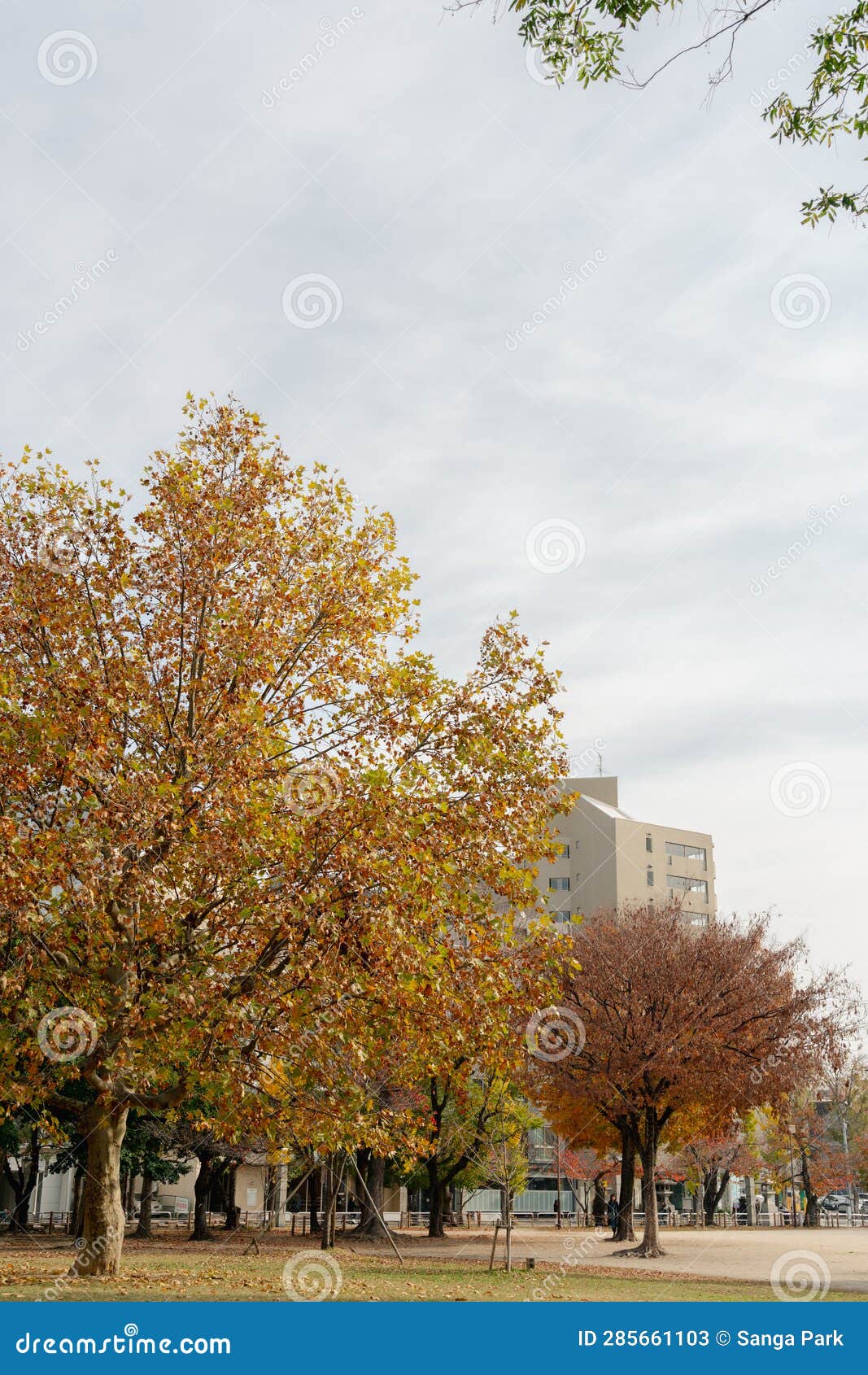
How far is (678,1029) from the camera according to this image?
104 feet

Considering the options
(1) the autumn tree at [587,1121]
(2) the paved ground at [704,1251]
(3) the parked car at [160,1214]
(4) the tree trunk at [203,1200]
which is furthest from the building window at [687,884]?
(4) the tree trunk at [203,1200]

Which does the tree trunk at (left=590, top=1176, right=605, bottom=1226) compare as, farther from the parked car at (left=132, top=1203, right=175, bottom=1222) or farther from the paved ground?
the parked car at (left=132, top=1203, right=175, bottom=1222)

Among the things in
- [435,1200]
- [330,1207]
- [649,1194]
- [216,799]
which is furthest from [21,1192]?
[216,799]

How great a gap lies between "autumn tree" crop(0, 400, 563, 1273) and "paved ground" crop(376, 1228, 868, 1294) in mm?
14033

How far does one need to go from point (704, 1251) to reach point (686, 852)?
2421 inches

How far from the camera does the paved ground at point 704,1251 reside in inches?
1096

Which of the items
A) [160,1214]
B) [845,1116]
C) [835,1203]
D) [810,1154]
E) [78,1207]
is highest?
[845,1116]

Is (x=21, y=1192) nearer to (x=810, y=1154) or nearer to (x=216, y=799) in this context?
(x=216, y=799)

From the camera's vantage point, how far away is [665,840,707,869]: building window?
96812 millimetres

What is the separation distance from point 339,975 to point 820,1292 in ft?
45.3

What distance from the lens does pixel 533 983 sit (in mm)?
15859

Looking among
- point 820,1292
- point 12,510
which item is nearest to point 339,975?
point 12,510

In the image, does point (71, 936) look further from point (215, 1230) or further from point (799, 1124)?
point (799, 1124)

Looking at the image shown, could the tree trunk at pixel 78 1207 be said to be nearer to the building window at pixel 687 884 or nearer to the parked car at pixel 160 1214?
the parked car at pixel 160 1214
